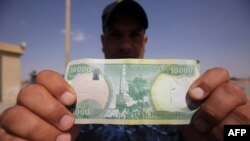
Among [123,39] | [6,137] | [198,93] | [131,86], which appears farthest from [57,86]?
[123,39]

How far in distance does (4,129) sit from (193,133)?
3.31ft

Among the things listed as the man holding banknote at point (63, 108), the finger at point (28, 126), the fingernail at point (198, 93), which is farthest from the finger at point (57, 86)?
the fingernail at point (198, 93)

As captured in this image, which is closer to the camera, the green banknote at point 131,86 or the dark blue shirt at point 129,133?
the green banknote at point 131,86

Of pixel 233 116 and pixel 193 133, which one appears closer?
pixel 233 116

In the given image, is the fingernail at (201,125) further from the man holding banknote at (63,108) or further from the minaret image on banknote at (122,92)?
the minaret image on banknote at (122,92)

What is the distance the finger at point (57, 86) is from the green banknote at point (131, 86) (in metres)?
0.17

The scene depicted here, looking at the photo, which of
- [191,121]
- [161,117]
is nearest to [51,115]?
[161,117]

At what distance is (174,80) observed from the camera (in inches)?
60.0

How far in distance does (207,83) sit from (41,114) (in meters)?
0.78

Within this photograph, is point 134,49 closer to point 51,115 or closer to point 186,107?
point 186,107

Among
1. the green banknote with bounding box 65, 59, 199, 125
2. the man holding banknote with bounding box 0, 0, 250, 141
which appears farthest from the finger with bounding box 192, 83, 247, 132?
the green banknote with bounding box 65, 59, 199, 125

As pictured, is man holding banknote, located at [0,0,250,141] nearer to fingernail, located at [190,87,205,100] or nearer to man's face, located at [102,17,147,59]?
fingernail, located at [190,87,205,100]

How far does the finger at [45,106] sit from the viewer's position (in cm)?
123

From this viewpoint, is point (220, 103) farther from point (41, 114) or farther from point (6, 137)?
point (6, 137)
